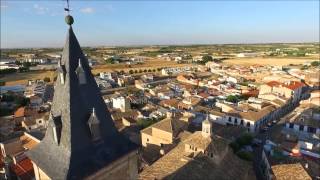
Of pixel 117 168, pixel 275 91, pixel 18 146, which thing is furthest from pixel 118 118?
pixel 275 91

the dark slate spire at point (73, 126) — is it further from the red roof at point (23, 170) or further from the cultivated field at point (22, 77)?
the cultivated field at point (22, 77)

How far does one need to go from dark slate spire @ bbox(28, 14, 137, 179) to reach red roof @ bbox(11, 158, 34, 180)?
1873 cm

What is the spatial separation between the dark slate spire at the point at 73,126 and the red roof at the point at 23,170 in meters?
18.7

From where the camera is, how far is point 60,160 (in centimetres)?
950

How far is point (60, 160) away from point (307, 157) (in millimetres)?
29508

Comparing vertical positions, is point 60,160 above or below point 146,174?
above

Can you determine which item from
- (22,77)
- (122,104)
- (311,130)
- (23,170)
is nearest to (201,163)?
(23,170)

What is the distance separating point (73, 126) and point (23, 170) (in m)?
21.4

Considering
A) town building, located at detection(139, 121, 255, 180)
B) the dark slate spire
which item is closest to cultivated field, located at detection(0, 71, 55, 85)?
town building, located at detection(139, 121, 255, 180)

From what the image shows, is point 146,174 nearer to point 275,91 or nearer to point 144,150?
point 144,150

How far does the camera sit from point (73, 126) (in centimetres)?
949

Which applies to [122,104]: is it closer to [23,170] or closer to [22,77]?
[23,170]

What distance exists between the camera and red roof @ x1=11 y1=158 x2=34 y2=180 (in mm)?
25844

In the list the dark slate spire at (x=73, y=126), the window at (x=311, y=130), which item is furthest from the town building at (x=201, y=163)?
the window at (x=311, y=130)
